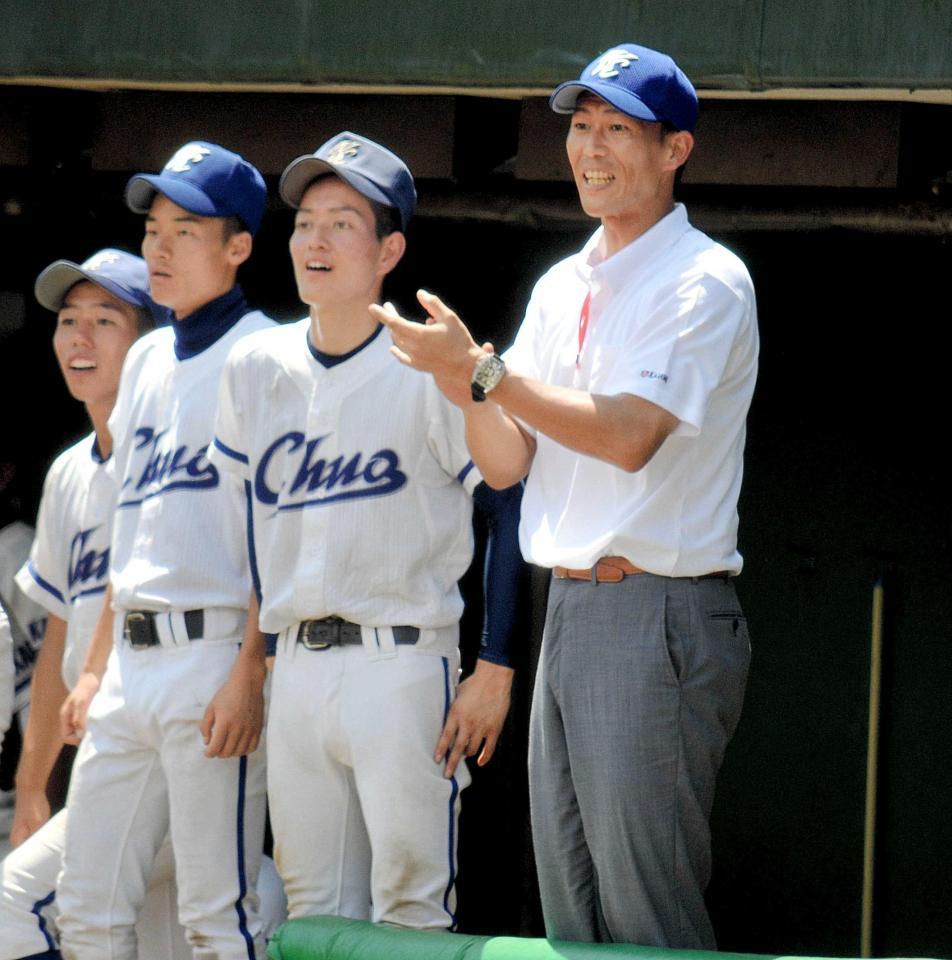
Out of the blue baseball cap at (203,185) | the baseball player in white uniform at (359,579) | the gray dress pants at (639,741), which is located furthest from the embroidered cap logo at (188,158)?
the gray dress pants at (639,741)

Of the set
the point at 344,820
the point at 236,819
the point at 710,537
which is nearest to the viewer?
the point at 710,537

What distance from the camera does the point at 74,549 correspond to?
3.99 metres

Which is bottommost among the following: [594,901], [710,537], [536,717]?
[594,901]

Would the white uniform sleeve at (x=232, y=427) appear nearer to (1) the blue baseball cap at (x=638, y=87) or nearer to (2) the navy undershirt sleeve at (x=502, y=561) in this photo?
(2) the navy undershirt sleeve at (x=502, y=561)

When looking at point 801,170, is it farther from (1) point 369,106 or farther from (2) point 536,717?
(2) point 536,717

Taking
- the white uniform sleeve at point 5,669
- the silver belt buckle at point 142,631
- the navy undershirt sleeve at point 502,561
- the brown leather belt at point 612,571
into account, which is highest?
the brown leather belt at point 612,571

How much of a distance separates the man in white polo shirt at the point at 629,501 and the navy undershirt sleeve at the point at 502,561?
30 centimetres

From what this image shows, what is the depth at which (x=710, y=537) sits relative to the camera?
2.72 meters

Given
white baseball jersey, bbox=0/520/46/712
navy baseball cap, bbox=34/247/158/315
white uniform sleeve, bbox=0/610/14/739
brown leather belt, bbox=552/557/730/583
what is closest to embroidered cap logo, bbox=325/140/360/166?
navy baseball cap, bbox=34/247/158/315

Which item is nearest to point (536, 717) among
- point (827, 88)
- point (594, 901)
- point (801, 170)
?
point (594, 901)

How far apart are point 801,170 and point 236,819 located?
1.79 m

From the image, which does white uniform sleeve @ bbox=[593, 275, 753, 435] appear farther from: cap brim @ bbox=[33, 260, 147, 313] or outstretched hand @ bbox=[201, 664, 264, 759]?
cap brim @ bbox=[33, 260, 147, 313]

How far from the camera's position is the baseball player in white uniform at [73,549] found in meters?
3.80

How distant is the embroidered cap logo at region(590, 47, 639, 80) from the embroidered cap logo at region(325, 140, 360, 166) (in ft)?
1.92
